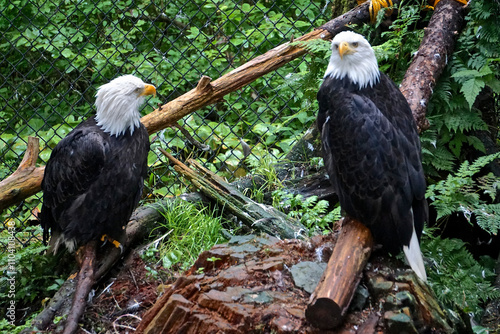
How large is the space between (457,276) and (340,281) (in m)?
1.15

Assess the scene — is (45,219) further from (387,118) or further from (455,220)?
(455,220)

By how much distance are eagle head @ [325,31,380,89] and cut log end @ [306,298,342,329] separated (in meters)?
1.38

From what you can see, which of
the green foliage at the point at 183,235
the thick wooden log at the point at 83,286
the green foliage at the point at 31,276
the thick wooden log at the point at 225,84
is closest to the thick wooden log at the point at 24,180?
the green foliage at the point at 31,276

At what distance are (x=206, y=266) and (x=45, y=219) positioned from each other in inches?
63.5

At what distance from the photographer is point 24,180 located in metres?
4.23

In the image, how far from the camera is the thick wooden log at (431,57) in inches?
154

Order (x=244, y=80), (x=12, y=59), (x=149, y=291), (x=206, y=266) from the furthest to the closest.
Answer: (x=12, y=59)
(x=244, y=80)
(x=149, y=291)
(x=206, y=266)

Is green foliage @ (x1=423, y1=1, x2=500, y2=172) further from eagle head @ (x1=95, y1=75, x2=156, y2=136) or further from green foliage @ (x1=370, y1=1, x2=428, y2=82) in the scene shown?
eagle head @ (x1=95, y1=75, x2=156, y2=136)

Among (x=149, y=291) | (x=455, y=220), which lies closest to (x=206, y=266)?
(x=149, y=291)

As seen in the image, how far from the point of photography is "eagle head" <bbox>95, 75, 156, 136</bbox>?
3.88 m

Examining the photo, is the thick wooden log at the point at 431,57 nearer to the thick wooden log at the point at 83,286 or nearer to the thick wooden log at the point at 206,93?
the thick wooden log at the point at 206,93

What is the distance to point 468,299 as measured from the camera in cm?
337

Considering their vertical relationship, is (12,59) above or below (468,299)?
above

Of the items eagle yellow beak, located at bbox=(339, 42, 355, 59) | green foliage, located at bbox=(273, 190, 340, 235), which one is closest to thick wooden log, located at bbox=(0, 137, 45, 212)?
green foliage, located at bbox=(273, 190, 340, 235)
